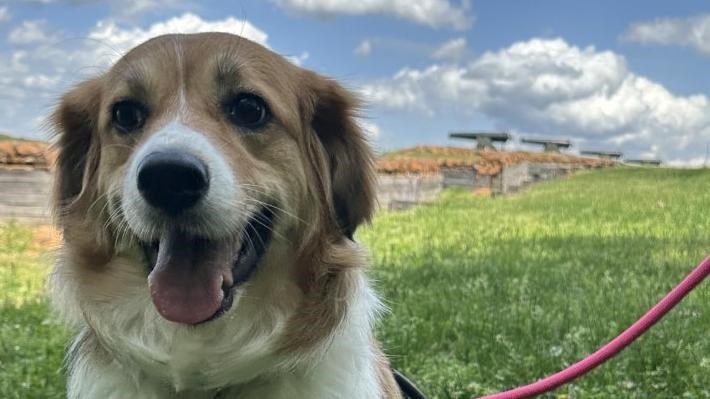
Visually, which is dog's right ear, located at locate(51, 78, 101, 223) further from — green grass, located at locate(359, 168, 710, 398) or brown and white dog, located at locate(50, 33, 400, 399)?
green grass, located at locate(359, 168, 710, 398)

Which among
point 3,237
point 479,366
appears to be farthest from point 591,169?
point 479,366

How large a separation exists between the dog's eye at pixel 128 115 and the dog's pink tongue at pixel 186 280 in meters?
0.55

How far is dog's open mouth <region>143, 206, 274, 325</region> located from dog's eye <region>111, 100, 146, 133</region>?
51cm

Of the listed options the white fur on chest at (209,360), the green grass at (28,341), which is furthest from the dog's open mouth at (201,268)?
the green grass at (28,341)

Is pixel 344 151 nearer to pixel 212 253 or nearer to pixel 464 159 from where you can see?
pixel 212 253

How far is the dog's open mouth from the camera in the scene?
3.05 meters

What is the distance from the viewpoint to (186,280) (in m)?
3.07

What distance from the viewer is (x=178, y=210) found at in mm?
3000

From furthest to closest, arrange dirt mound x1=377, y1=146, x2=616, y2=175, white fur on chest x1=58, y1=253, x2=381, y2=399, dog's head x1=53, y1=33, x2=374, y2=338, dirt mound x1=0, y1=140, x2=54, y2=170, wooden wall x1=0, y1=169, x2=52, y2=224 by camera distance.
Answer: dirt mound x1=377, y1=146, x2=616, y2=175, dirt mound x1=0, y1=140, x2=54, y2=170, wooden wall x1=0, y1=169, x2=52, y2=224, white fur on chest x1=58, y1=253, x2=381, y2=399, dog's head x1=53, y1=33, x2=374, y2=338

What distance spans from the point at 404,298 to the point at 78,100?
4.55m

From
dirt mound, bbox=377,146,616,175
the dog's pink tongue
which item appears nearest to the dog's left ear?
the dog's pink tongue

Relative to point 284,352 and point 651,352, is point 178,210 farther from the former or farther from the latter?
point 651,352

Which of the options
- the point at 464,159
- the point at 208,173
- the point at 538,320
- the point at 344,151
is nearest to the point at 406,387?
the point at 344,151

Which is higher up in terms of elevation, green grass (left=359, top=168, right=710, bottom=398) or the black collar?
the black collar
